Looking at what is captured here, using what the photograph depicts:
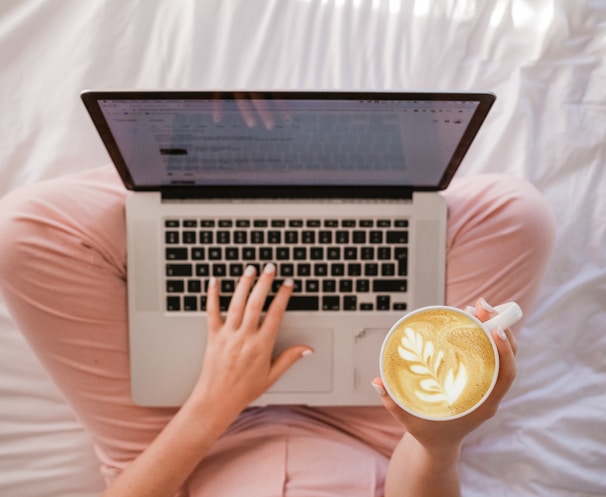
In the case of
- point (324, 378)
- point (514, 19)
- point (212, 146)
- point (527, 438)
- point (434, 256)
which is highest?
point (514, 19)

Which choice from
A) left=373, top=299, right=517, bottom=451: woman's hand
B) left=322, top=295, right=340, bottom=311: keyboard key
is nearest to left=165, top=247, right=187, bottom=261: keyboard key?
left=322, top=295, right=340, bottom=311: keyboard key

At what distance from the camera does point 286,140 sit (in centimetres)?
86

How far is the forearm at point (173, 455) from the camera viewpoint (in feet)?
2.93

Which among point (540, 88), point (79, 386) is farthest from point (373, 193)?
point (79, 386)

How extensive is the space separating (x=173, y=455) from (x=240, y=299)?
24cm

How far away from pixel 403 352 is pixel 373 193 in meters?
0.34

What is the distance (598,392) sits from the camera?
1070 mm

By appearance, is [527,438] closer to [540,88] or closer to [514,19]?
[540,88]

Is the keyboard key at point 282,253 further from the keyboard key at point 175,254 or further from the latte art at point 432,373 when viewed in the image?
the latte art at point 432,373

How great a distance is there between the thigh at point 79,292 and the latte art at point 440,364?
1.56 ft

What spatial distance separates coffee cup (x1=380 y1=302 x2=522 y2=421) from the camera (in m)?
0.64

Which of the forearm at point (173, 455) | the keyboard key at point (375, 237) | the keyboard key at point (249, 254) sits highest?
the keyboard key at point (375, 237)

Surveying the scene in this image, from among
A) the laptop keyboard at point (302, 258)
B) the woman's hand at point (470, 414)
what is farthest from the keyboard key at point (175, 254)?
the woman's hand at point (470, 414)

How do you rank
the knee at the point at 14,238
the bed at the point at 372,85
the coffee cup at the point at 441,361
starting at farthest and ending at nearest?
1. the bed at the point at 372,85
2. the knee at the point at 14,238
3. the coffee cup at the point at 441,361
